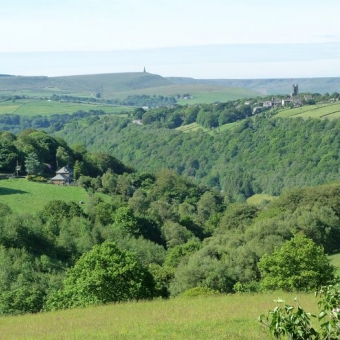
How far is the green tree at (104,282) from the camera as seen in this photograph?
1216 inches

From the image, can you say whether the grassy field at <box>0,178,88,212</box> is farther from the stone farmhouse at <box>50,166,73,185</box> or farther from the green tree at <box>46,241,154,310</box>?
the green tree at <box>46,241,154,310</box>

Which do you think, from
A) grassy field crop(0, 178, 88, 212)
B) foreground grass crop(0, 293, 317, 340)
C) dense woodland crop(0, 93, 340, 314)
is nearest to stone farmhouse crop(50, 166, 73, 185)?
dense woodland crop(0, 93, 340, 314)

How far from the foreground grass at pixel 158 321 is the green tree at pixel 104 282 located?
415 centimetres

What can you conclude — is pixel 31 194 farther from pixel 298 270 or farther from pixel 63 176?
pixel 298 270

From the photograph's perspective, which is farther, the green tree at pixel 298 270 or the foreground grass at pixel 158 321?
the green tree at pixel 298 270

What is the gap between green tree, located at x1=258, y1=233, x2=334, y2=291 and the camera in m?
34.0

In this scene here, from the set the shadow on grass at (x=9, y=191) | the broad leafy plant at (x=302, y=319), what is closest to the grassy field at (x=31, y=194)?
the shadow on grass at (x=9, y=191)

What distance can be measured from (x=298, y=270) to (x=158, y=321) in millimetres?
15814

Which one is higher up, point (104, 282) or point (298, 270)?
point (104, 282)

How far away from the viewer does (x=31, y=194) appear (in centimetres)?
7875

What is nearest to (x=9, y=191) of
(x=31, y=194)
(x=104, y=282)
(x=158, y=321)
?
(x=31, y=194)

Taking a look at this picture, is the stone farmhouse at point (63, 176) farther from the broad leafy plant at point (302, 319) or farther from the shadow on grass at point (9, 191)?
the broad leafy plant at point (302, 319)

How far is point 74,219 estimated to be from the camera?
216 feet

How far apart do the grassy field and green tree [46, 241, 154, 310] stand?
39.2 m
